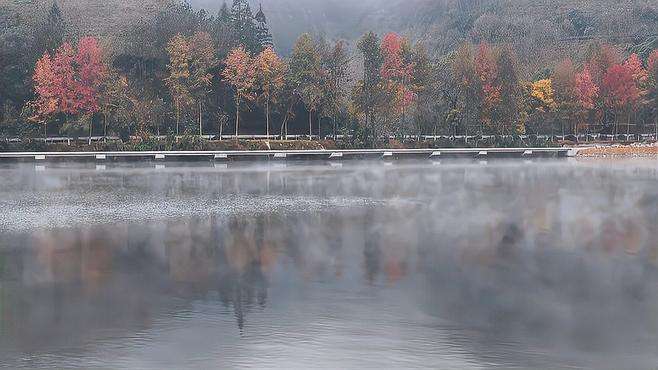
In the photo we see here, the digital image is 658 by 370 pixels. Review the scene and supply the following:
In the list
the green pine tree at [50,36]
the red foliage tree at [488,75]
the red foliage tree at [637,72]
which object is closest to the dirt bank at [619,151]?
the red foliage tree at [488,75]

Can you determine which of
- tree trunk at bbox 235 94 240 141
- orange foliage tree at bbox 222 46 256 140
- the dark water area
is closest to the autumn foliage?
orange foliage tree at bbox 222 46 256 140

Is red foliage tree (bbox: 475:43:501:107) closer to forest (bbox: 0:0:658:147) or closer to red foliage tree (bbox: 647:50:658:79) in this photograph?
forest (bbox: 0:0:658:147)

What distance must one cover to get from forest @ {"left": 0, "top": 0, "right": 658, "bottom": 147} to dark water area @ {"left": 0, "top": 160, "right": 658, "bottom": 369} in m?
27.8

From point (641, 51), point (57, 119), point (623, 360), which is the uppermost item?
point (641, 51)

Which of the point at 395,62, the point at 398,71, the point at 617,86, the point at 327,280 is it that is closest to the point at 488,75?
the point at 398,71

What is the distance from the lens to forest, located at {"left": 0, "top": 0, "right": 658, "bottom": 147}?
2324 inches

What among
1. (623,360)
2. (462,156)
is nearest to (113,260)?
(623,360)

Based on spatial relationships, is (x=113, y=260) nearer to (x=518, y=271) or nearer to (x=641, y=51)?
(x=518, y=271)

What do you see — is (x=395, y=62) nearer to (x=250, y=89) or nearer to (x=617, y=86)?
(x=250, y=89)

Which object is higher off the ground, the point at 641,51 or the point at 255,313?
the point at 641,51

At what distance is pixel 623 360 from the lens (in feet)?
37.5

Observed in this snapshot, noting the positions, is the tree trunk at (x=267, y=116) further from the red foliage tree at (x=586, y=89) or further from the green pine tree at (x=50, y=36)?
the red foliage tree at (x=586, y=89)

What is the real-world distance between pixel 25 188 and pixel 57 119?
26670mm

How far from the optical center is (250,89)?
207 ft
